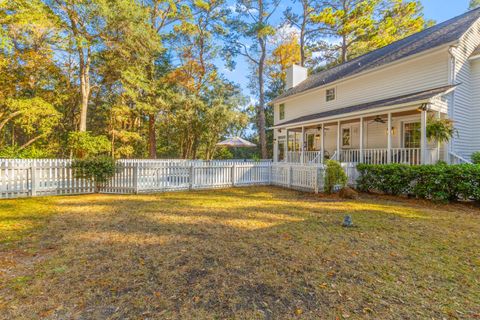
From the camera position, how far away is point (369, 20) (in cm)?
1972

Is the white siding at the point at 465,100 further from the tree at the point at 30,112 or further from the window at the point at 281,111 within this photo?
the tree at the point at 30,112

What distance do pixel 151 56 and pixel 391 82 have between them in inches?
643

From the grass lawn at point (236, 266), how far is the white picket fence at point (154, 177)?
251 cm

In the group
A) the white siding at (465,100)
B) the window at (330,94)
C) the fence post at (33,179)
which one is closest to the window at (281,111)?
the window at (330,94)

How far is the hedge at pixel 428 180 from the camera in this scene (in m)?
6.89

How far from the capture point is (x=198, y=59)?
66.2 feet

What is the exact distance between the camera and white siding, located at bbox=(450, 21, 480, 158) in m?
9.74

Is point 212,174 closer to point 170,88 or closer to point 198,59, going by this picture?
point 170,88

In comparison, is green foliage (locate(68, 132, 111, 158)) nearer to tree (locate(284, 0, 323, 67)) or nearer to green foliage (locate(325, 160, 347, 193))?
green foliage (locate(325, 160, 347, 193))

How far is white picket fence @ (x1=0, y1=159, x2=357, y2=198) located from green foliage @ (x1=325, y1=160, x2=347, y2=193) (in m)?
0.43

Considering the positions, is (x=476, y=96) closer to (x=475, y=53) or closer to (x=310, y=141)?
(x=475, y=53)

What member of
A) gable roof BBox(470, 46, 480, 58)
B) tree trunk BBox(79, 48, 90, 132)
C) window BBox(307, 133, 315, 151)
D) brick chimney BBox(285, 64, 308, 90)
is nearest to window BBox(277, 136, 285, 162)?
window BBox(307, 133, 315, 151)

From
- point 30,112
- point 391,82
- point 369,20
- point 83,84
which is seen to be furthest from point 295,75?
point 30,112

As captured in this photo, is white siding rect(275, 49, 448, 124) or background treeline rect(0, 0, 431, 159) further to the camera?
background treeline rect(0, 0, 431, 159)
